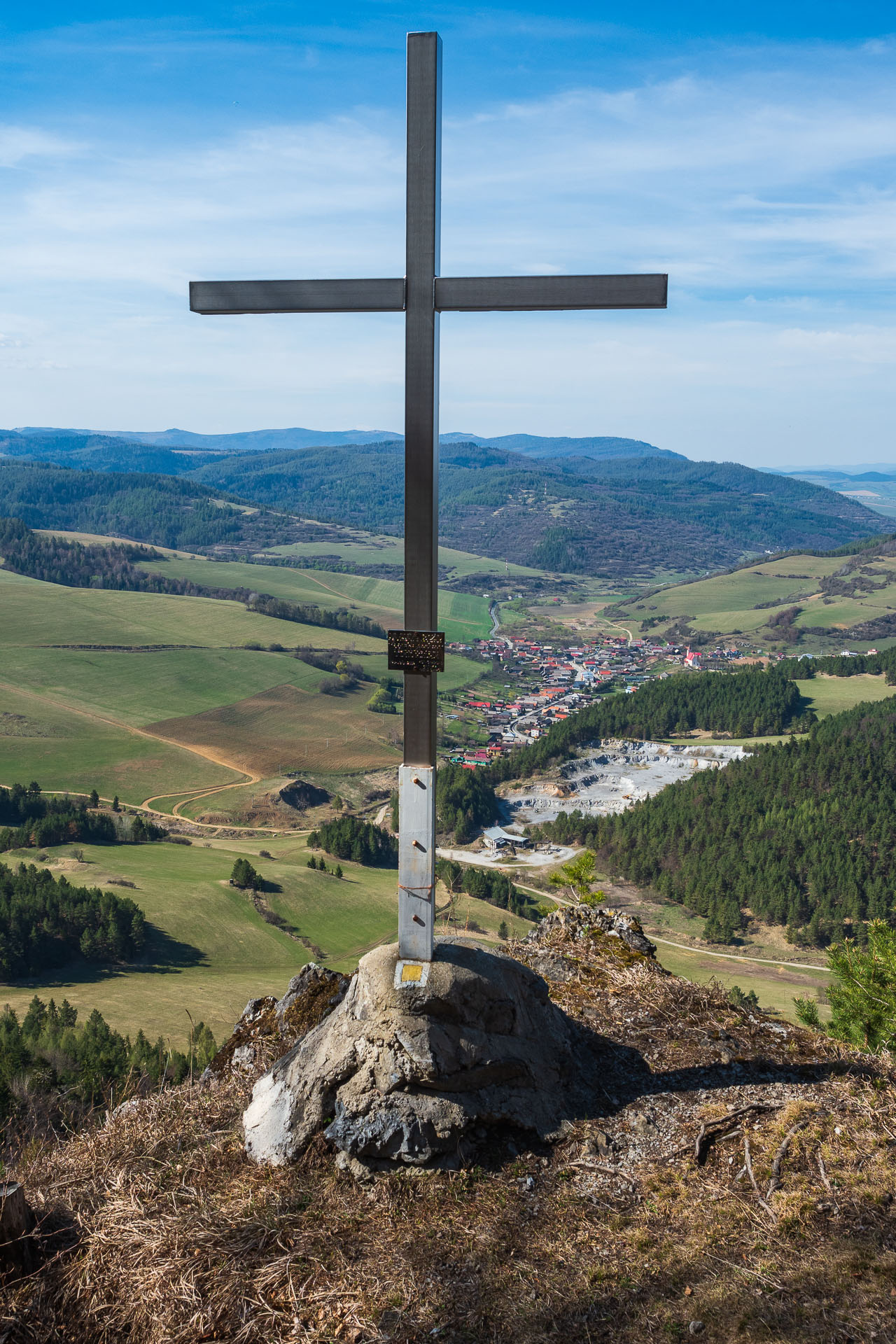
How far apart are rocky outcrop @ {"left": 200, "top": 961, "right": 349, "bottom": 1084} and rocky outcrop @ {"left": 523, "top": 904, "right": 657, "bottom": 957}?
8.50ft

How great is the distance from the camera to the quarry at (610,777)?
12501 cm

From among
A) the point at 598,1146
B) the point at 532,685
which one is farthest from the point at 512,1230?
the point at 532,685

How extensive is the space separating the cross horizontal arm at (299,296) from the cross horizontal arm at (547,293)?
1.41 ft

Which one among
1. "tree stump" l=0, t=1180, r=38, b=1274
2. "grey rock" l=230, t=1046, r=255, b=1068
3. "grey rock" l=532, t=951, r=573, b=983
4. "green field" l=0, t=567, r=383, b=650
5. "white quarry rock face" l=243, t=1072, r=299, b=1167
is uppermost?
"tree stump" l=0, t=1180, r=38, b=1274

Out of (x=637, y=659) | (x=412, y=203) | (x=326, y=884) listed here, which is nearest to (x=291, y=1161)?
(x=412, y=203)

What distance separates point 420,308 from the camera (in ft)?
20.5

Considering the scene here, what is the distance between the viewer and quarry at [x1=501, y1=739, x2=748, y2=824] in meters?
125

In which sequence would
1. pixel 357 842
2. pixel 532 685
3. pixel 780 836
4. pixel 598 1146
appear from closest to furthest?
pixel 598 1146 < pixel 357 842 < pixel 780 836 < pixel 532 685

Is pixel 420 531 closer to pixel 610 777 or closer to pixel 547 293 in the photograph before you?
pixel 547 293

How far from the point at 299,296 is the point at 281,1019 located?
19.9 feet

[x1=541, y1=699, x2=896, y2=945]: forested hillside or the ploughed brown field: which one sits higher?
the ploughed brown field

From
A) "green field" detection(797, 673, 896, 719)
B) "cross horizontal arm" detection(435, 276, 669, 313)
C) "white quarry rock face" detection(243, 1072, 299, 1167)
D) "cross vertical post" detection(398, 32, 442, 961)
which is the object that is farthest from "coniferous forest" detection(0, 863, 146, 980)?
"green field" detection(797, 673, 896, 719)

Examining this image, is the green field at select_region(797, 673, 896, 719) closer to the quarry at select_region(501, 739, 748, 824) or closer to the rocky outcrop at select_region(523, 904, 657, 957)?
the quarry at select_region(501, 739, 748, 824)

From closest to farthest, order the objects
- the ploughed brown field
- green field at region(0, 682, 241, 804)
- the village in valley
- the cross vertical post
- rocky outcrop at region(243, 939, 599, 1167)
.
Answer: rocky outcrop at region(243, 939, 599, 1167)
the cross vertical post
green field at region(0, 682, 241, 804)
the ploughed brown field
the village in valley
